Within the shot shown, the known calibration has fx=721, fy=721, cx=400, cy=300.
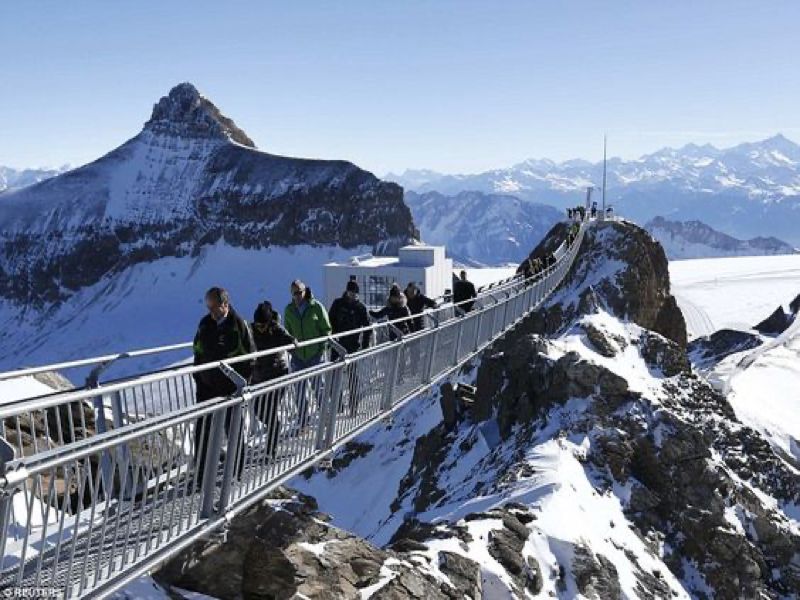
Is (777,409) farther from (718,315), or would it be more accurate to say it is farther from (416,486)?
(718,315)

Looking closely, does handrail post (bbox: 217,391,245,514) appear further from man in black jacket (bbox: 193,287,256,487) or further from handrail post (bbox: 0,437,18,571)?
handrail post (bbox: 0,437,18,571)

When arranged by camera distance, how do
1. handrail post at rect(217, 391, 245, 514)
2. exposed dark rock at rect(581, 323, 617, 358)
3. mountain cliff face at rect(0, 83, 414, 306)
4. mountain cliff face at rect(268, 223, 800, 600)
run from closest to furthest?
handrail post at rect(217, 391, 245, 514) → mountain cliff face at rect(268, 223, 800, 600) → exposed dark rock at rect(581, 323, 617, 358) → mountain cliff face at rect(0, 83, 414, 306)

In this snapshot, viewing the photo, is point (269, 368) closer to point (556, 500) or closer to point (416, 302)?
point (416, 302)

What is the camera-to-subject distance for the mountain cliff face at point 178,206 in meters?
135

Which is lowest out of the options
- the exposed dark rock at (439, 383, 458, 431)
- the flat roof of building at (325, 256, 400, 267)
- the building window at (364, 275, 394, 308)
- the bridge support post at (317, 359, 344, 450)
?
the exposed dark rock at (439, 383, 458, 431)

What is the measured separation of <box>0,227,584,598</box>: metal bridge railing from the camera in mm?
4918

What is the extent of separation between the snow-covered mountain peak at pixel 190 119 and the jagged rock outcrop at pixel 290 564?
160 m

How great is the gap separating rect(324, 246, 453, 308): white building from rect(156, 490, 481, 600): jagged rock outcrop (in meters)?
47.5

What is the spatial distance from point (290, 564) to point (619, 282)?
148 ft

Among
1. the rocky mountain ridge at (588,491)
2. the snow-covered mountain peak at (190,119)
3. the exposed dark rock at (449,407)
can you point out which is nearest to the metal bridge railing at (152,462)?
the rocky mountain ridge at (588,491)

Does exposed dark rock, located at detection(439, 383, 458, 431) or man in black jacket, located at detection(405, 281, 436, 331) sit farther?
exposed dark rock, located at detection(439, 383, 458, 431)

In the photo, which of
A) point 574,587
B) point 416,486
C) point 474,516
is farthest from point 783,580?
point 416,486

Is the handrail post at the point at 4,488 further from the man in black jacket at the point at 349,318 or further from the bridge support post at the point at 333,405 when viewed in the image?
the man in black jacket at the point at 349,318

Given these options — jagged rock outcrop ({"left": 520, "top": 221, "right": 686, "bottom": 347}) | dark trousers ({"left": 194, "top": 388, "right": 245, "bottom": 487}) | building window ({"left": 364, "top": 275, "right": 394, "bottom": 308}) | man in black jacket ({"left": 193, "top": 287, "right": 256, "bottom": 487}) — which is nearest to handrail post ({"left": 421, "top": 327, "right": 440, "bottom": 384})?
man in black jacket ({"left": 193, "top": 287, "right": 256, "bottom": 487})
